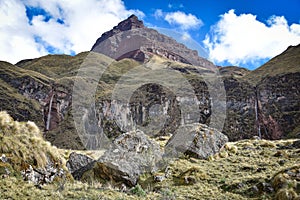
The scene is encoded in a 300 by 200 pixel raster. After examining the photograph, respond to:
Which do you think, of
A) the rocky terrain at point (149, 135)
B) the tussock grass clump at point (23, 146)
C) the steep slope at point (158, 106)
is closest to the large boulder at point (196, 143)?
the rocky terrain at point (149, 135)

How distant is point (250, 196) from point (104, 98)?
85744mm

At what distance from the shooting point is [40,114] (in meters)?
101

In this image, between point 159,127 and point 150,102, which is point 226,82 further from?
point 159,127

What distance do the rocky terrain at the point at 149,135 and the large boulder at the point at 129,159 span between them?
0.07 meters

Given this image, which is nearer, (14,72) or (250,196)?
(250,196)

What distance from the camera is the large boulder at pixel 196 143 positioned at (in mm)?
20125

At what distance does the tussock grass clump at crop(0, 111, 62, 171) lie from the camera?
9117 mm

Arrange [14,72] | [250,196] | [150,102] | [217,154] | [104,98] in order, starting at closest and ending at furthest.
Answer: [250,196]
[217,154]
[150,102]
[104,98]
[14,72]

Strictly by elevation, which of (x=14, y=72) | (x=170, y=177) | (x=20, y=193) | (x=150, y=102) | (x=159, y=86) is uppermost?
(x=14, y=72)

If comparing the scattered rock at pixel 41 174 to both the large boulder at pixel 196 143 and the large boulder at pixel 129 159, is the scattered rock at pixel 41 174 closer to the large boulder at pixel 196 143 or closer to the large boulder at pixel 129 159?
the large boulder at pixel 129 159

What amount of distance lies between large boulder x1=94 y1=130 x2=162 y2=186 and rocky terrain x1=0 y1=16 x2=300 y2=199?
0.07m

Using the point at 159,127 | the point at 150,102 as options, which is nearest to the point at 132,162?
the point at 159,127

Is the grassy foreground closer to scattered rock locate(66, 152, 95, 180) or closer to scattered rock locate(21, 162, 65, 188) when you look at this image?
scattered rock locate(21, 162, 65, 188)

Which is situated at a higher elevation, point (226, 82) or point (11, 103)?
point (226, 82)
